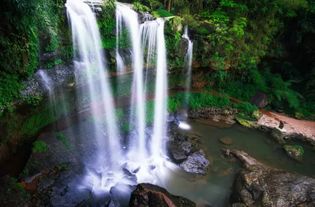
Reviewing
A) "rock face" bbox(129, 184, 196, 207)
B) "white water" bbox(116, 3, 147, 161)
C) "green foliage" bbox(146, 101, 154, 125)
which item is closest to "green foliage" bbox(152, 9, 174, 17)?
"white water" bbox(116, 3, 147, 161)

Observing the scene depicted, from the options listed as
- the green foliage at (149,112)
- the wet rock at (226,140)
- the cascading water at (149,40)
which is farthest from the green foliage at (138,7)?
the wet rock at (226,140)

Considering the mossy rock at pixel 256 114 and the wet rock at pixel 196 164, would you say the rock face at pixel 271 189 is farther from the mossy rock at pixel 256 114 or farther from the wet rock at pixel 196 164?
the mossy rock at pixel 256 114

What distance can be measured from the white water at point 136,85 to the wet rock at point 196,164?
1.56 meters

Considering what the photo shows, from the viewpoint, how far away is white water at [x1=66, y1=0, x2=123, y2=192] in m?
8.25

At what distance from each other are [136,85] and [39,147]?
4416 mm

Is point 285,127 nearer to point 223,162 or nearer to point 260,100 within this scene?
point 260,100

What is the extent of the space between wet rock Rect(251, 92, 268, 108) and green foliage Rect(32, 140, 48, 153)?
1013 centimetres

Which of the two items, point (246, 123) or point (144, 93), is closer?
point (144, 93)

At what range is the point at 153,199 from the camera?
6316mm

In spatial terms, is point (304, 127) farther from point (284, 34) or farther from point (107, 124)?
point (107, 124)

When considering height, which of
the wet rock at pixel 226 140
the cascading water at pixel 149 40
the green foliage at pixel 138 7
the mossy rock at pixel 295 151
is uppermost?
the green foliage at pixel 138 7

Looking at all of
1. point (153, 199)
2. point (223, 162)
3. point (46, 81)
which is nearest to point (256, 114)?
point (223, 162)

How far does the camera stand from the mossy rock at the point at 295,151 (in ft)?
33.9

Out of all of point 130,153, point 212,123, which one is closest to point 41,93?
point 130,153
